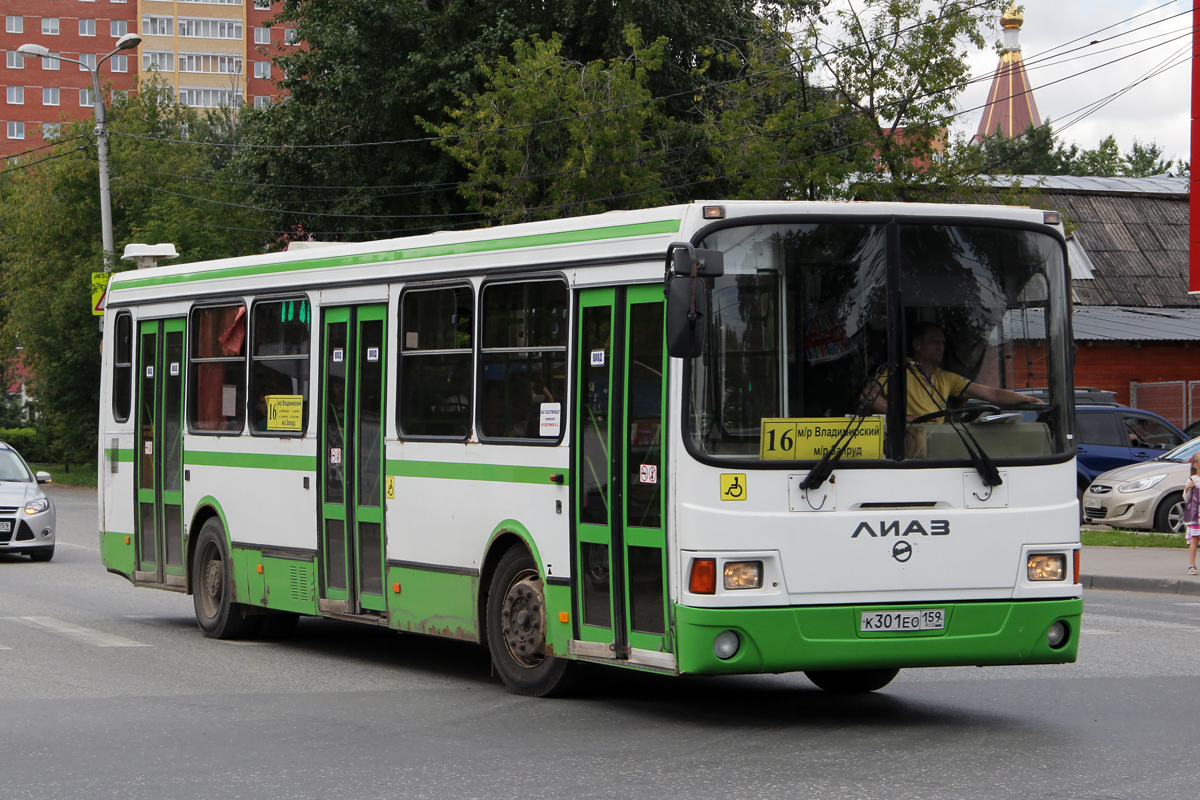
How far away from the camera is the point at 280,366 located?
1224 centimetres

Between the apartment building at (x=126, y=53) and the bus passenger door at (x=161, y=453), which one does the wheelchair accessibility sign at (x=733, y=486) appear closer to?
the bus passenger door at (x=161, y=453)

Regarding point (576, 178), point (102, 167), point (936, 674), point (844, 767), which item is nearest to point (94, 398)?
point (102, 167)

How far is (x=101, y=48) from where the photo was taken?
115750 mm

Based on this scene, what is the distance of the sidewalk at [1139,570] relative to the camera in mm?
17984

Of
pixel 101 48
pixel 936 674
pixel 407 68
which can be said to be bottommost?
pixel 936 674

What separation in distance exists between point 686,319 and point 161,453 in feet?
23.6

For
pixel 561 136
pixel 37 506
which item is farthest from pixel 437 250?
pixel 561 136

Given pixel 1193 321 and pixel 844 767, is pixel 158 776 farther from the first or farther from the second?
pixel 1193 321

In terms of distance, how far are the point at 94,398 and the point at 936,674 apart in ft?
125

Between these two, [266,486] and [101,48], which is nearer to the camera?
[266,486]

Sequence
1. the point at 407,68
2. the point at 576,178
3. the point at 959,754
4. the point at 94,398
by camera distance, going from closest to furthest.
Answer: the point at 959,754 → the point at 576,178 → the point at 407,68 → the point at 94,398

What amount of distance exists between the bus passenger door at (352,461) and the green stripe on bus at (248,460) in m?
0.27

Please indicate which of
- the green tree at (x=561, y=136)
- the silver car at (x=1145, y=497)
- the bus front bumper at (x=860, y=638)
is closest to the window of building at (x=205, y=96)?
the green tree at (x=561, y=136)

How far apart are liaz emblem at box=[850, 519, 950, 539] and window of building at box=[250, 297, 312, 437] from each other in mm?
4931
